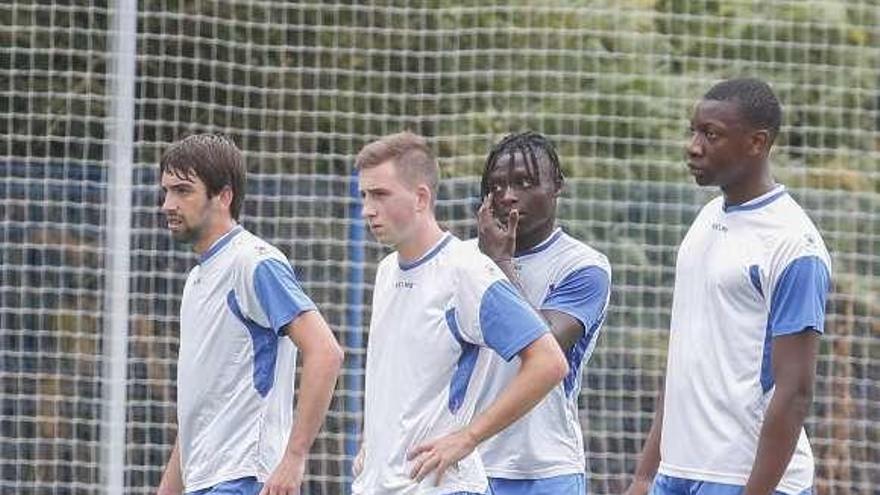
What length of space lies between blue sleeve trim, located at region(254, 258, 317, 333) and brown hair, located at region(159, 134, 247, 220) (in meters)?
0.28

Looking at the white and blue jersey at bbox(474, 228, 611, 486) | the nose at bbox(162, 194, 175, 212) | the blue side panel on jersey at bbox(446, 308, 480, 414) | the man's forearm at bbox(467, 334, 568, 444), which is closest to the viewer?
the man's forearm at bbox(467, 334, 568, 444)

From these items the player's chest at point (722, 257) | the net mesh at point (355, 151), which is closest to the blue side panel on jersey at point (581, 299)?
the player's chest at point (722, 257)

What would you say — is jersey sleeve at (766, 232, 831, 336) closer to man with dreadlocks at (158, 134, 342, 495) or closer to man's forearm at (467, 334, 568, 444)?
man's forearm at (467, 334, 568, 444)

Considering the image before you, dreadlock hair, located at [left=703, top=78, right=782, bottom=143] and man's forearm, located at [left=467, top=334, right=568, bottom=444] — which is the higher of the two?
dreadlock hair, located at [left=703, top=78, right=782, bottom=143]

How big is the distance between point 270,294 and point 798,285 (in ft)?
4.79

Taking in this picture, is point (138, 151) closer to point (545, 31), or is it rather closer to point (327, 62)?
point (327, 62)

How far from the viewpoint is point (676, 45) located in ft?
32.0

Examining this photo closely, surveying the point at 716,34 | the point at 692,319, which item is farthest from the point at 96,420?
the point at 692,319

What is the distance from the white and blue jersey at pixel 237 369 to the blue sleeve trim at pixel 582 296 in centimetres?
74

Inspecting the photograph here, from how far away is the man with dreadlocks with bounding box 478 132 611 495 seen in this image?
6.02 meters

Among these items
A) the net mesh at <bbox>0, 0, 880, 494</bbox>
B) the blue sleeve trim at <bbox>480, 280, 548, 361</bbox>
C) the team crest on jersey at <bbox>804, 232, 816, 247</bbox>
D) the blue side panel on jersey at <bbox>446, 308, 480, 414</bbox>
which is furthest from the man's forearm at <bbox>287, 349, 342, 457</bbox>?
the net mesh at <bbox>0, 0, 880, 494</bbox>

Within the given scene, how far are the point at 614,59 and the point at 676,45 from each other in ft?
1.04

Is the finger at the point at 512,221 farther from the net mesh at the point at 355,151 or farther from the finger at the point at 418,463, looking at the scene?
the net mesh at the point at 355,151

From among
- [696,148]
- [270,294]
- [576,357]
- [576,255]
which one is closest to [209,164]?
[270,294]
